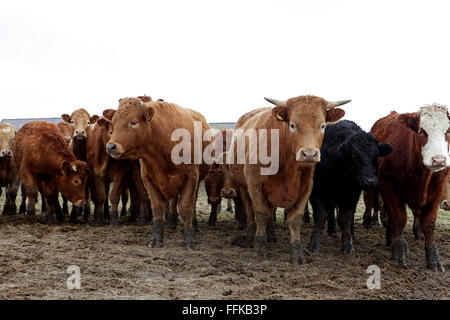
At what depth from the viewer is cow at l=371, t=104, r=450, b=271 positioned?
4.91 m

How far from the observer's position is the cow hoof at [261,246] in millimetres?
5568

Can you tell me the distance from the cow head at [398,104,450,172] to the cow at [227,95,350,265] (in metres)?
0.85

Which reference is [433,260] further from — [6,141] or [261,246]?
[6,141]

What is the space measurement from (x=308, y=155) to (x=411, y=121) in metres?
1.47

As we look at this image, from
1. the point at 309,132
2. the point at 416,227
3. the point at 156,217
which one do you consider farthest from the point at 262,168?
the point at 416,227

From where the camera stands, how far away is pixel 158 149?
5.84 metres

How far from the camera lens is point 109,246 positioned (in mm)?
5914

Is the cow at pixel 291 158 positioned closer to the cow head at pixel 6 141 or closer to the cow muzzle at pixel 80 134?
the cow muzzle at pixel 80 134

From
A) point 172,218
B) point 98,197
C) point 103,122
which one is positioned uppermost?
point 103,122

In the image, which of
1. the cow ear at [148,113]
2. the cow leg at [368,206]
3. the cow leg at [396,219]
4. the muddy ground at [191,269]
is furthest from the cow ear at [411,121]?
the cow ear at [148,113]

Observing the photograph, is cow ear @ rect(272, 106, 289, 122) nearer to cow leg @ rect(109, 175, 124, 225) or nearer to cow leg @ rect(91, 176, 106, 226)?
cow leg @ rect(109, 175, 124, 225)

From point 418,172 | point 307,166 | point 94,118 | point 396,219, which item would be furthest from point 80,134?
point 418,172
